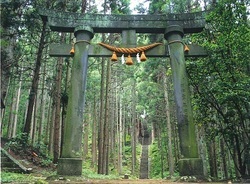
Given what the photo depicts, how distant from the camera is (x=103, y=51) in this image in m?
6.25

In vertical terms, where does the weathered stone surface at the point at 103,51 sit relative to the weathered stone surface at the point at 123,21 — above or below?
below

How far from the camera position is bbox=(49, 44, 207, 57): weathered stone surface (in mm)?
6219

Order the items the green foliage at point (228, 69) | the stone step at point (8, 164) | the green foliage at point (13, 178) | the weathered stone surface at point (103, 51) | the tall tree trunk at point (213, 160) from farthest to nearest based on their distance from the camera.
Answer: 1. the tall tree trunk at point (213, 160)
2. the stone step at point (8, 164)
3. the weathered stone surface at point (103, 51)
4. the green foliage at point (228, 69)
5. the green foliage at point (13, 178)

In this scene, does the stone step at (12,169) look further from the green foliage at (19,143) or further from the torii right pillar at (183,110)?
the torii right pillar at (183,110)

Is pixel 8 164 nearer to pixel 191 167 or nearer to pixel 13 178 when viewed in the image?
pixel 13 178

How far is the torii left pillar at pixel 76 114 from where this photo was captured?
5047mm

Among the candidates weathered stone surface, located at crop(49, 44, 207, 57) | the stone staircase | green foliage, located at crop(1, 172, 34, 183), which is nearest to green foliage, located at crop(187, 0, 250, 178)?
weathered stone surface, located at crop(49, 44, 207, 57)

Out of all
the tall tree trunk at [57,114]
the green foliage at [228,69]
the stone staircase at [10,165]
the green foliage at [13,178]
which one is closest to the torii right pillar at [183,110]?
the green foliage at [228,69]

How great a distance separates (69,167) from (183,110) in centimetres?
280

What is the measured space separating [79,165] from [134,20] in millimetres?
3883

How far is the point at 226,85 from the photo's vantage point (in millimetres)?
5797

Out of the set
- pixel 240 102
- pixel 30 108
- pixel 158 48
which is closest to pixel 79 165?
pixel 158 48

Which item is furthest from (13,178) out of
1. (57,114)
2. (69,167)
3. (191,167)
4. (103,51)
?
(191,167)

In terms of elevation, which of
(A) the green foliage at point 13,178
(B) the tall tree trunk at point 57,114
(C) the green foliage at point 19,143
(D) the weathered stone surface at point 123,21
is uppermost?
(D) the weathered stone surface at point 123,21
